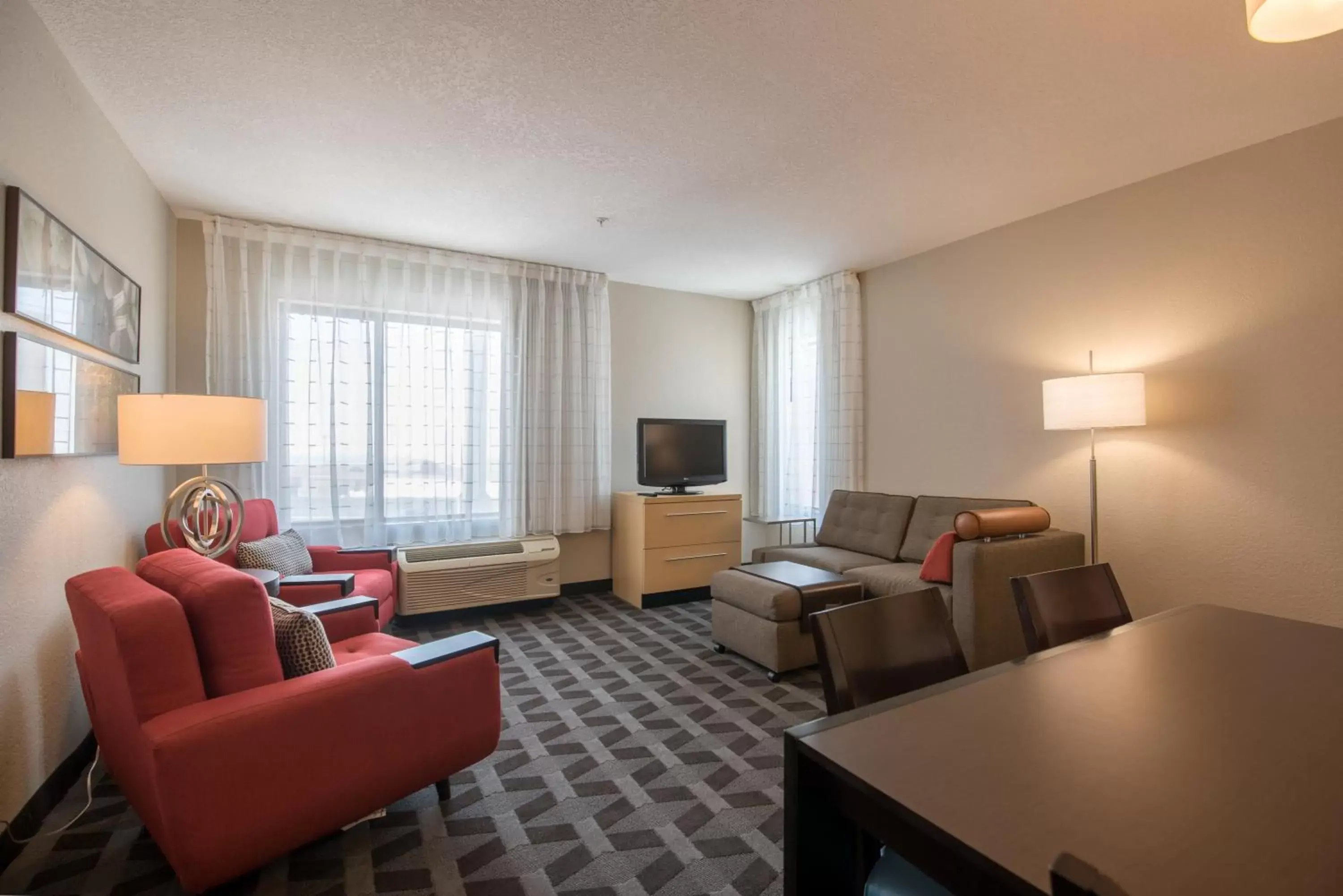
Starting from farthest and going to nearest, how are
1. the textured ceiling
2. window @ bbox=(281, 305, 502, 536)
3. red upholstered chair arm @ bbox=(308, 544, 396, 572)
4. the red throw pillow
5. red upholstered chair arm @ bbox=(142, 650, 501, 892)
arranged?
window @ bbox=(281, 305, 502, 536) → red upholstered chair arm @ bbox=(308, 544, 396, 572) → the red throw pillow → the textured ceiling → red upholstered chair arm @ bbox=(142, 650, 501, 892)

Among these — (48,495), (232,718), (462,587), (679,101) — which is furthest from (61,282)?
(462,587)

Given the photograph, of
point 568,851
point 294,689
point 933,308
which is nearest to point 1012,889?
point 568,851

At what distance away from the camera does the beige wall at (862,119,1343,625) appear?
2619mm

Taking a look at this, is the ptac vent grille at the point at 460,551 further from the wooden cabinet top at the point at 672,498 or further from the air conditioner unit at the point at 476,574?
the wooden cabinet top at the point at 672,498

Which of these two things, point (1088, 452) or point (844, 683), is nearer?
point (844, 683)

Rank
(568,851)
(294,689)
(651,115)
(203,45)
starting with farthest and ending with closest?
(651,115), (203,45), (568,851), (294,689)

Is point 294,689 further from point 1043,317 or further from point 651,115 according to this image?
point 1043,317

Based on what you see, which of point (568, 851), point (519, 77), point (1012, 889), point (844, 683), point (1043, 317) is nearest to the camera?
point (1012, 889)

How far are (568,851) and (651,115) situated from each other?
2.75 meters

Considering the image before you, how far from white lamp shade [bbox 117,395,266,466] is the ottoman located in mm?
2506

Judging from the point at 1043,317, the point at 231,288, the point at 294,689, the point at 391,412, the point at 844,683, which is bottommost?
the point at 294,689

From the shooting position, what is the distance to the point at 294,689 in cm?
156

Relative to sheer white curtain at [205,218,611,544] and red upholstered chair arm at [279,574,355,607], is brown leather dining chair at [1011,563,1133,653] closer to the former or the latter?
red upholstered chair arm at [279,574,355,607]

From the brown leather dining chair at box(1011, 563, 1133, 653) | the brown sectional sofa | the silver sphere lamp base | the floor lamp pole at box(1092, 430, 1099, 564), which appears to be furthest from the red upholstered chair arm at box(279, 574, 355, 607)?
the floor lamp pole at box(1092, 430, 1099, 564)
